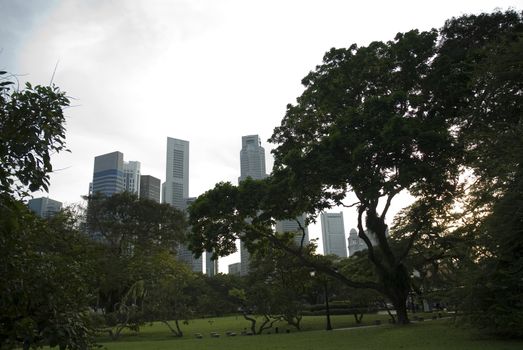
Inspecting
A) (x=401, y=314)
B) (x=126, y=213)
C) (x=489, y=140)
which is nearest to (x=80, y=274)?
A: (x=489, y=140)

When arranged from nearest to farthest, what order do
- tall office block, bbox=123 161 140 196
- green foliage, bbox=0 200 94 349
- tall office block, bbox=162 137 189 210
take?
green foliage, bbox=0 200 94 349 → tall office block, bbox=123 161 140 196 → tall office block, bbox=162 137 189 210

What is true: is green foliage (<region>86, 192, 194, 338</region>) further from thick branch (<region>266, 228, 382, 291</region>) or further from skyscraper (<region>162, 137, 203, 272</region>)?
skyscraper (<region>162, 137, 203, 272</region>)

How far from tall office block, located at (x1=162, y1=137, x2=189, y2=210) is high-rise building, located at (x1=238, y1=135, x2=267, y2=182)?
59.0m

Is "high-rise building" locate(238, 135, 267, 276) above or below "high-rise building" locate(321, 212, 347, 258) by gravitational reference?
above

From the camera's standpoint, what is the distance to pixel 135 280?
30828 mm

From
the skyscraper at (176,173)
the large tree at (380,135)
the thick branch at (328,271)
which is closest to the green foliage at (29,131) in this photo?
the large tree at (380,135)

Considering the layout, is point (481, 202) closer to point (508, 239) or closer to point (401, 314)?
point (508, 239)

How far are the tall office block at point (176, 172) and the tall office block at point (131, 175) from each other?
3423 cm

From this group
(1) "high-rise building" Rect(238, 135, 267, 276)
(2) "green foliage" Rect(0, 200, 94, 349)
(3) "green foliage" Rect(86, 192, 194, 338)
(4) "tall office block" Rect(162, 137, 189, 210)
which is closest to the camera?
(2) "green foliage" Rect(0, 200, 94, 349)

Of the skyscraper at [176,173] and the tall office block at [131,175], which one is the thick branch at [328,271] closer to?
the tall office block at [131,175]

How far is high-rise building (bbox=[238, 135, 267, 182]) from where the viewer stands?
230ft

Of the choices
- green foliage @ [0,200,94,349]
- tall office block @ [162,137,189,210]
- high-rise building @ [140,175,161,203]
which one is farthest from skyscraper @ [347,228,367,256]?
green foliage @ [0,200,94,349]

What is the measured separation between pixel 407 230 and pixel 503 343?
50.5 ft

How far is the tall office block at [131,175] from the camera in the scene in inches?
3388
